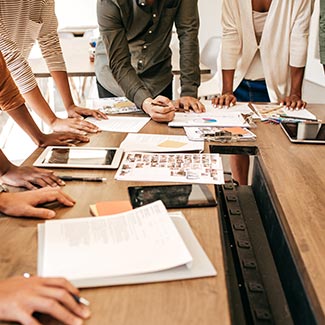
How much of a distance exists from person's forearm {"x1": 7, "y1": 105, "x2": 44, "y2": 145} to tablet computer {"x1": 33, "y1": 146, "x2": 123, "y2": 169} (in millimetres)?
63

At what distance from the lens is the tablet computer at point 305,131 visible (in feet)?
4.21

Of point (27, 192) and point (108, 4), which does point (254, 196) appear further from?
point (108, 4)

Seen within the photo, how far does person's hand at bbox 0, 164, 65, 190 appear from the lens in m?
0.96

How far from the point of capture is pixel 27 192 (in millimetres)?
880

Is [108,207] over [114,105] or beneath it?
over

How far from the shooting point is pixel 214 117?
60.6 inches

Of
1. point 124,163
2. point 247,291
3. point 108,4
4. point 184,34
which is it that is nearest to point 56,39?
point 108,4

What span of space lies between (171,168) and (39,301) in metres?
0.57

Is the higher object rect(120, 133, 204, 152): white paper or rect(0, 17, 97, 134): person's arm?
rect(0, 17, 97, 134): person's arm

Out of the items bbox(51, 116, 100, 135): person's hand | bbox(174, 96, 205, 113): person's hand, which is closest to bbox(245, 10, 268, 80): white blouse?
bbox(174, 96, 205, 113): person's hand

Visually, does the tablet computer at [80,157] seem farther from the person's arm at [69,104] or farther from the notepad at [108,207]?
the person's arm at [69,104]

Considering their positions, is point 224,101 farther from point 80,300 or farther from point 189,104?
point 80,300

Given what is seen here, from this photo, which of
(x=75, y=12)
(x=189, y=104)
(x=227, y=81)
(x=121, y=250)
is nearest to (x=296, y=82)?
(x=227, y=81)

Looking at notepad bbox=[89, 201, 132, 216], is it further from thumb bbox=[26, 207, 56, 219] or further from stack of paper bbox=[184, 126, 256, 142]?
stack of paper bbox=[184, 126, 256, 142]
